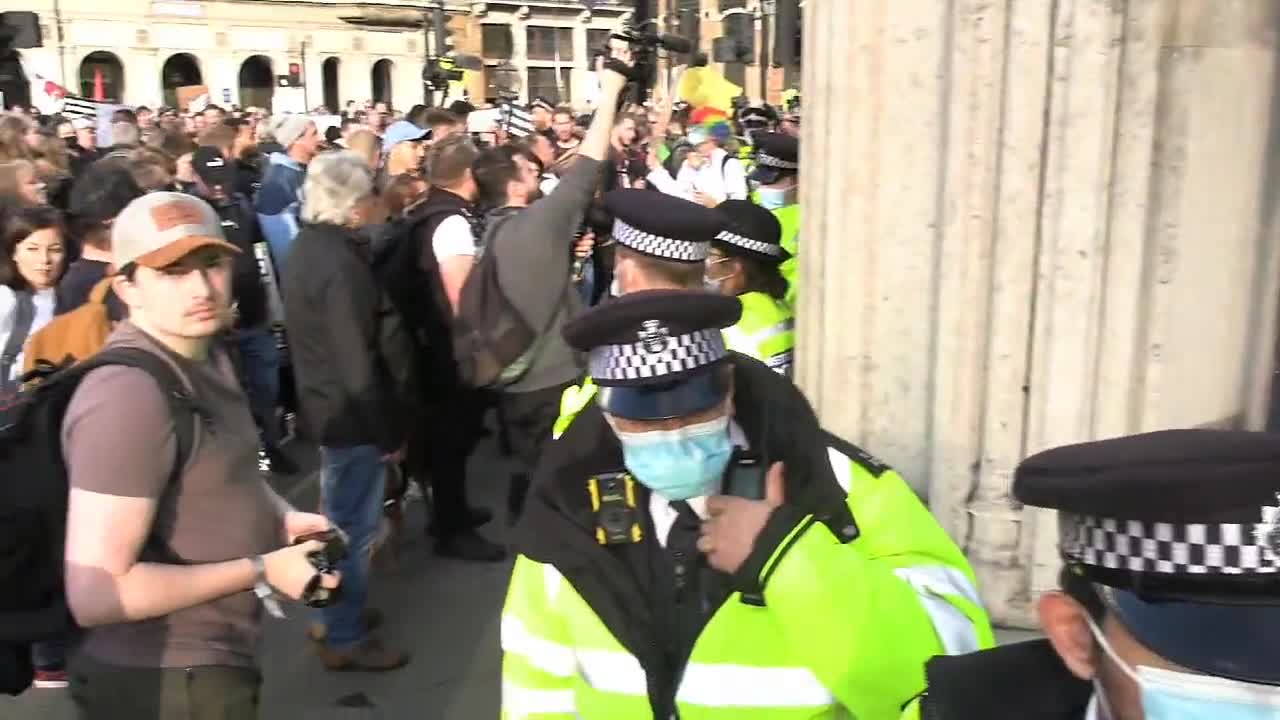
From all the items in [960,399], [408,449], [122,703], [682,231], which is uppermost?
[682,231]

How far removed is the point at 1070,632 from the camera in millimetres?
1424

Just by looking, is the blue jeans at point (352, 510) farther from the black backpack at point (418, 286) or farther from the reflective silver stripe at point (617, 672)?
the reflective silver stripe at point (617, 672)

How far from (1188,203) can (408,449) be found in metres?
3.77

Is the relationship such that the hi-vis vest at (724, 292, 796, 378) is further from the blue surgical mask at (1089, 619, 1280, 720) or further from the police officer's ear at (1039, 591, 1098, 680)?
the blue surgical mask at (1089, 619, 1280, 720)

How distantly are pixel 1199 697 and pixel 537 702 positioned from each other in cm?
114

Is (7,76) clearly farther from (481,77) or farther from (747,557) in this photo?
(481,77)

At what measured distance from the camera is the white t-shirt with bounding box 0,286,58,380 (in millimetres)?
4559

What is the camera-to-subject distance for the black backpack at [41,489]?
92.4 inches

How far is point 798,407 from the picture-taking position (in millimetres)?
2045

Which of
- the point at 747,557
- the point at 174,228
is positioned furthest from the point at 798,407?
the point at 174,228

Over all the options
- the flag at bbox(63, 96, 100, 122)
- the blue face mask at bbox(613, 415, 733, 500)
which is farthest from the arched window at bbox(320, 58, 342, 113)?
the blue face mask at bbox(613, 415, 733, 500)

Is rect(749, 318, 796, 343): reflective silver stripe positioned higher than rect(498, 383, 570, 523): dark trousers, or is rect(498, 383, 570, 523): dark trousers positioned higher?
rect(749, 318, 796, 343): reflective silver stripe

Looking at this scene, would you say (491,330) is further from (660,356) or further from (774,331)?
(660,356)

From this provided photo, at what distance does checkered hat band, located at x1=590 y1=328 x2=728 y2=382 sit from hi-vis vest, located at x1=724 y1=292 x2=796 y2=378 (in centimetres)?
187
